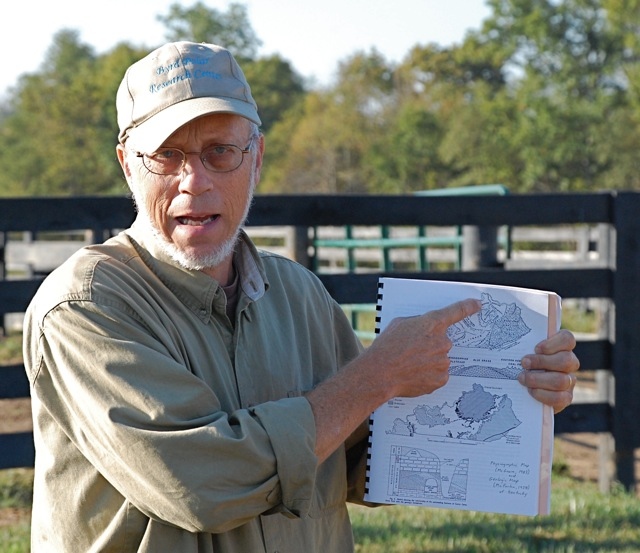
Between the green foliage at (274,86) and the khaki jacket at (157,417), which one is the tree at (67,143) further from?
the khaki jacket at (157,417)

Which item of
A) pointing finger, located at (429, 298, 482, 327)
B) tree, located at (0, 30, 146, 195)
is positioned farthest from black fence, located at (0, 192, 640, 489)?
tree, located at (0, 30, 146, 195)

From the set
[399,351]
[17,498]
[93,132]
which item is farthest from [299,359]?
[93,132]

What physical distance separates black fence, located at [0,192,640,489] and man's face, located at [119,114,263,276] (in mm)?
3023

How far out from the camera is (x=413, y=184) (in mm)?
48812

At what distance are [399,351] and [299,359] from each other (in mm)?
262

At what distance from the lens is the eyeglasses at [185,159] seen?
213 centimetres

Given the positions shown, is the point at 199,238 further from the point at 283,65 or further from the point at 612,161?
the point at 283,65

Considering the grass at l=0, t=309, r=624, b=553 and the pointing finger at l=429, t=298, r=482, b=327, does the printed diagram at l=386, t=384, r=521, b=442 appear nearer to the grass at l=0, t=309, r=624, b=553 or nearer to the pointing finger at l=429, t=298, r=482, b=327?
the pointing finger at l=429, t=298, r=482, b=327

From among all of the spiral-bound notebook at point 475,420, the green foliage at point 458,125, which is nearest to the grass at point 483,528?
the spiral-bound notebook at point 475,420

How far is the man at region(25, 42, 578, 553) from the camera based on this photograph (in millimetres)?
1891

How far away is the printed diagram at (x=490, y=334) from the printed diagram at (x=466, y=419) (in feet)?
0.16

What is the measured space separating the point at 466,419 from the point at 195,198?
77cm

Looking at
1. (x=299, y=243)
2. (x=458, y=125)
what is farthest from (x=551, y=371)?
(x=458, y=125)

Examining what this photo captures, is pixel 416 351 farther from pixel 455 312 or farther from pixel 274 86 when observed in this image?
pixel 274 86
